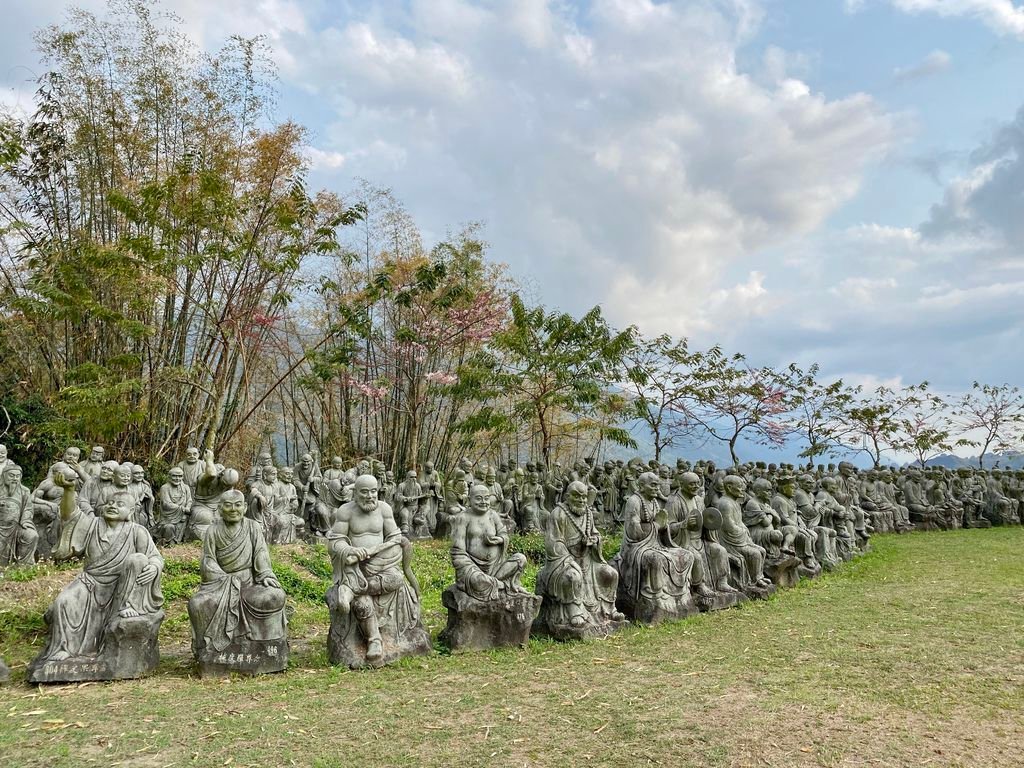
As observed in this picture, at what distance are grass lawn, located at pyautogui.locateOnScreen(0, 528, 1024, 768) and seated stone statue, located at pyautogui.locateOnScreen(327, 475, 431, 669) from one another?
19 centimetres

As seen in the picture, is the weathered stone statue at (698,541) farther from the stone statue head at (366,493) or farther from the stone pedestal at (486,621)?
the stone statue head at (366,493)

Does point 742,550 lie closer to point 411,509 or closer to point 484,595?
point 484,595

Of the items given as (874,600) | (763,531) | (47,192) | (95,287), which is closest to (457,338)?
(95,287)

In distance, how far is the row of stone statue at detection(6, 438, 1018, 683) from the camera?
5.89 m

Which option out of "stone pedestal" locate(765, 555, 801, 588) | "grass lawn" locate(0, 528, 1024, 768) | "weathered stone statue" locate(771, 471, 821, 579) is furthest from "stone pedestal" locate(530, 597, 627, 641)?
"weathered stone statue" locate(771, 471, 821, 579)

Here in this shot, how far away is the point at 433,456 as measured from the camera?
22125 mm

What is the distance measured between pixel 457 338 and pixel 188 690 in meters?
14.3

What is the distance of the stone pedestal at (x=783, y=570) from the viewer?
9.79 metres

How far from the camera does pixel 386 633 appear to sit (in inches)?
250

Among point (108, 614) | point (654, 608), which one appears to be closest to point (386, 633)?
point (108, 614)

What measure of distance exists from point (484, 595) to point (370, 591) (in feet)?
3.76

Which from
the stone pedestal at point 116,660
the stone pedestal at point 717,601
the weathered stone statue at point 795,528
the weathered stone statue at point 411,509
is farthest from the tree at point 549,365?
the stone pedestal at point 116,660

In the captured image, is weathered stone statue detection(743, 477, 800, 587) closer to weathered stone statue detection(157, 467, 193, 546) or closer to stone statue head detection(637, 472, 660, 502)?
stone statue head detection(637, 472, 660, 502)

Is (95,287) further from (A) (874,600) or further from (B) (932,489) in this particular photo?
(B) (932,489)
